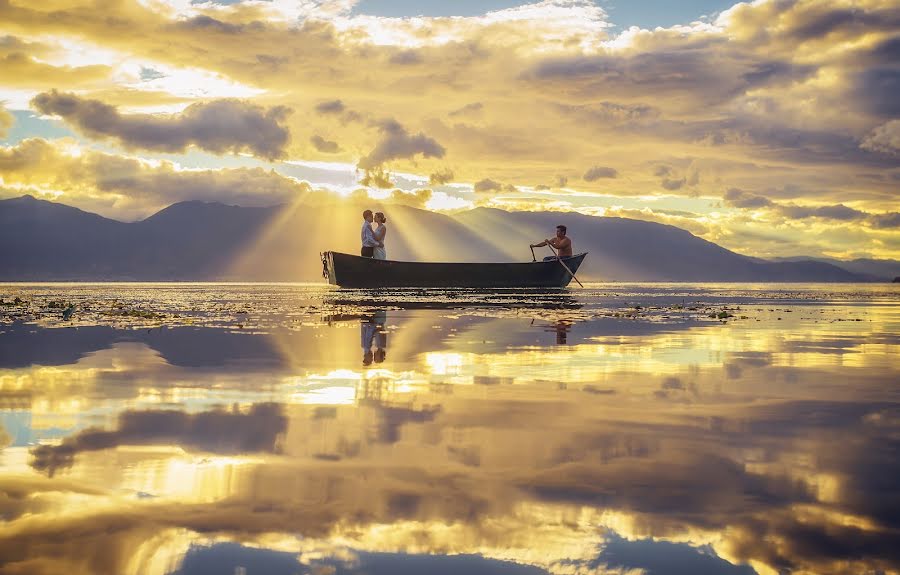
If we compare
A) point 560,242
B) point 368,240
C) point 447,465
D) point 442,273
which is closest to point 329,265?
point 442,273

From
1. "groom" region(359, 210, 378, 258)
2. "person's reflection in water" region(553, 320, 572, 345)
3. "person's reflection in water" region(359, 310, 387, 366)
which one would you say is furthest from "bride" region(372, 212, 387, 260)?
"person's reflection in water" region(553, 320, 572, 345)

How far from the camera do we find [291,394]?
27.7ft

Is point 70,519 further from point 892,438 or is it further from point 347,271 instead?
point 347,271

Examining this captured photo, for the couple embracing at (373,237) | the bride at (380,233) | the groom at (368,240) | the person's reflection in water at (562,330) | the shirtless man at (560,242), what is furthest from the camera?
the shirtless man at (560,242)

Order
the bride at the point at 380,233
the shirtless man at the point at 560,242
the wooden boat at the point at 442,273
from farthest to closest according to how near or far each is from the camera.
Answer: the wooden boat at the point at 442,273 → the shirtless man at the point at 560,242 → the bride at the point at 380,233

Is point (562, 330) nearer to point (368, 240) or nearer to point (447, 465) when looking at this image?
point (447, 465)

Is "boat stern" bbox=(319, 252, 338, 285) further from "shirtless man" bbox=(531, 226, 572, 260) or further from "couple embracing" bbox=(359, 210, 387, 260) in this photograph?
"shirtless man" bbox=(531, 226, 572, 260)

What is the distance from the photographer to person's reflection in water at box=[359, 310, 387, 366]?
39.5 ft

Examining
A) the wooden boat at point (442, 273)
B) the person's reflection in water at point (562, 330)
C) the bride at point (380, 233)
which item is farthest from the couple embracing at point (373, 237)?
the person's reflection in water at point (562, 330)

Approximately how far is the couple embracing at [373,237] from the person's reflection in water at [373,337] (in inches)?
878

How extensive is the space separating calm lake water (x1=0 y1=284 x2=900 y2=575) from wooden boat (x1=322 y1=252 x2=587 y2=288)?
39552 millimetres

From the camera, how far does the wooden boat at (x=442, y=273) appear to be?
169ft

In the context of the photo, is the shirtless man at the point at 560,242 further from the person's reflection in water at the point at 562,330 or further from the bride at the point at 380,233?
the person's reflection in water at the point at 562,330

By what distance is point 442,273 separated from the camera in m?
54.4
